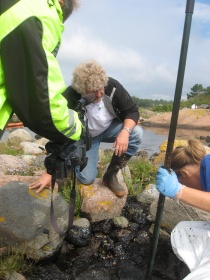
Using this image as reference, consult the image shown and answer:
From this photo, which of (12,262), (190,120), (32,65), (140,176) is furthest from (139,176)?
(190,120)

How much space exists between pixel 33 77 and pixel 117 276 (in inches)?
93.8

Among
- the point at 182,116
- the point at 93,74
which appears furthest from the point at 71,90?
the point at 182,116

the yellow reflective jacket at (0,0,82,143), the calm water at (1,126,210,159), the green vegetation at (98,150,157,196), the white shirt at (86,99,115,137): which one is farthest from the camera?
the calm water at (1,126,210,159)

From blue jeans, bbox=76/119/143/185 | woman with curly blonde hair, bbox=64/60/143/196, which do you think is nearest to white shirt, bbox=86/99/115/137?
woman with curly blonde hair, bbox=64/60/143/196

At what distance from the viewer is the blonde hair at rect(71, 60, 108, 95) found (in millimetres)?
3783

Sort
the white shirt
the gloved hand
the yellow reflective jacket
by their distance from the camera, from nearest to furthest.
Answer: the yellow reflective jacket
the gloved hand
the white shirt

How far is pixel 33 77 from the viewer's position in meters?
1.84

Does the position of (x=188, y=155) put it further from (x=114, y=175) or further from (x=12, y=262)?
(x=12, y=262)

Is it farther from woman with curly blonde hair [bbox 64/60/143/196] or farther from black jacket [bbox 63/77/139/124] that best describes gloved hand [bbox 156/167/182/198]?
black jacket [bbox 63/77/139/124]

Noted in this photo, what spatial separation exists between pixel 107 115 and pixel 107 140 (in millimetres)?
415

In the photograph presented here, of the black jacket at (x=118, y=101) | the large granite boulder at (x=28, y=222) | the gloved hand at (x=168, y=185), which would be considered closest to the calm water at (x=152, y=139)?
the black jacket at (x=118, y=101)

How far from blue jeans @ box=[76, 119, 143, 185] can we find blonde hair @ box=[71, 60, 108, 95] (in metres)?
0.70

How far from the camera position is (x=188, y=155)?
2.83 m

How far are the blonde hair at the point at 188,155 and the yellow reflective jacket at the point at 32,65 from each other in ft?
4.03
